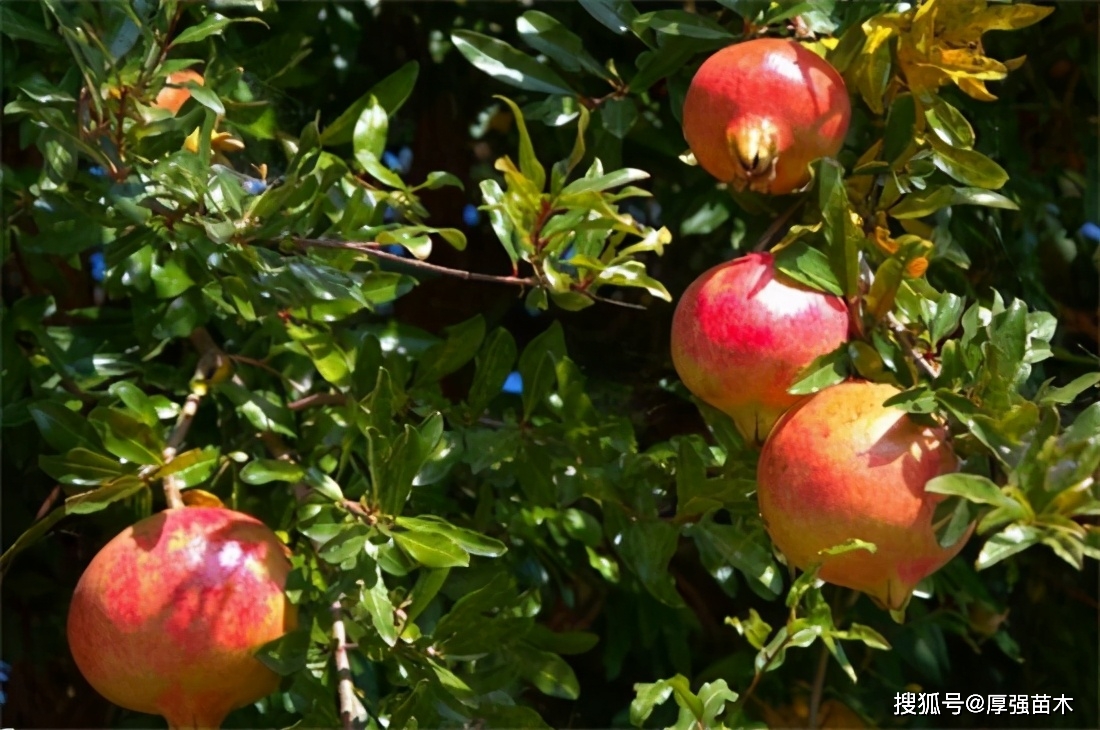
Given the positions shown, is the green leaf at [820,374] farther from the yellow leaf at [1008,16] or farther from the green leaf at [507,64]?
the green leaf at [507,64]

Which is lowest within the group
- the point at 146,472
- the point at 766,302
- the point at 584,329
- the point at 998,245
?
the point at 584,329

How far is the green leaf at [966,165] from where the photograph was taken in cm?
88

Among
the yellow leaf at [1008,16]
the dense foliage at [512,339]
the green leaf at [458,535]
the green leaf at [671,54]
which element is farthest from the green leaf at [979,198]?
the green leaf at [458,535]

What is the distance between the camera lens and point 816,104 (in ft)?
2.83

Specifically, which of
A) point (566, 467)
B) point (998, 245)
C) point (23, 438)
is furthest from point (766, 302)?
point (23, 438)

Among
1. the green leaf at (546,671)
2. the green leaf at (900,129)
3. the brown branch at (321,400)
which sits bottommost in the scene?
the green leaf at (546,671)

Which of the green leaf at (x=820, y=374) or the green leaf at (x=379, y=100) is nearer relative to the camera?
the green leaf at (x=820, y=374)

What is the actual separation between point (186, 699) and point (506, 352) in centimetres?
35

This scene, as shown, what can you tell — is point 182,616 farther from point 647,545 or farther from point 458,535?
point 647,545

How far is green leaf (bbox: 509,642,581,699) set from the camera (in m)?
1.04

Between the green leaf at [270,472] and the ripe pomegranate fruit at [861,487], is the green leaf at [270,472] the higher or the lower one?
→ the lower one

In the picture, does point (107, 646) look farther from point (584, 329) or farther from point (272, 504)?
point (584, 329)

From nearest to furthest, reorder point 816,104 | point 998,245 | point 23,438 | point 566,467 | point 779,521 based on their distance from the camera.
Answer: point 779,521 < point 816,104 < point 566,467 < point 23,438 < point 998,245

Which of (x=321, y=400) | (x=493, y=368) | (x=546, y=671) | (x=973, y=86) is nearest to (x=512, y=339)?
(x=493, y=368)
